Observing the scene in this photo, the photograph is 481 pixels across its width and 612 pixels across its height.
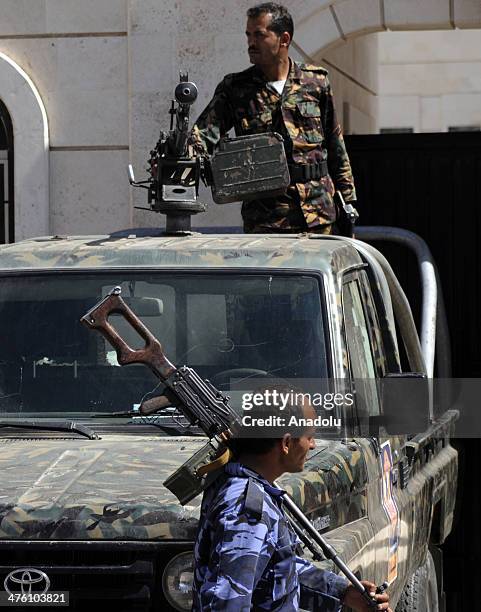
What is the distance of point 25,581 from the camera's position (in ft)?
14.5

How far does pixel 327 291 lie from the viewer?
554 centimetres

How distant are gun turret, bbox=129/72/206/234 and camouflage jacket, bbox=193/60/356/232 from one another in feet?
2.32

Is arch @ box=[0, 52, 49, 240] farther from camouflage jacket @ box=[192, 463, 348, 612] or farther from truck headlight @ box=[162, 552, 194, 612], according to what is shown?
camouflage jacket @ box=[192, 463, 348, 612]

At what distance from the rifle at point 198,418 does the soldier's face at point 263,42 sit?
3.15 m

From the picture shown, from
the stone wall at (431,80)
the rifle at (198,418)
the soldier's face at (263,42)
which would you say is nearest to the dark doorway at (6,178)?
the soldier's face at (263,42)

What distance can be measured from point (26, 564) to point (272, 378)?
1208mm

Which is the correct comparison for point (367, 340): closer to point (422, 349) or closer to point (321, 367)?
point (321, 367)

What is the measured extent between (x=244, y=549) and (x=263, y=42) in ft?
13.8

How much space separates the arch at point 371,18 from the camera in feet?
35.1

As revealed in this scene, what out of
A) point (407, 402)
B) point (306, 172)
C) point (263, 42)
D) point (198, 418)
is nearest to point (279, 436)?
point (198, 418)

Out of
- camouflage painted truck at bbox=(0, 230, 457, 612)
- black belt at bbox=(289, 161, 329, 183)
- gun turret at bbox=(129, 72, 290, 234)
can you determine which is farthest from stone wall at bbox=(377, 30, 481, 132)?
camouflage painted truck at bbox=(0, 230, 457, 612)

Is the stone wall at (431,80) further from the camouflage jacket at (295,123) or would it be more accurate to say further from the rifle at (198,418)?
the rifle at (198,418)

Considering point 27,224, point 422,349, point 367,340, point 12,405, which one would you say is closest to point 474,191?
point 27,224

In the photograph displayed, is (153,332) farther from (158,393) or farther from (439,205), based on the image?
(439,205)
